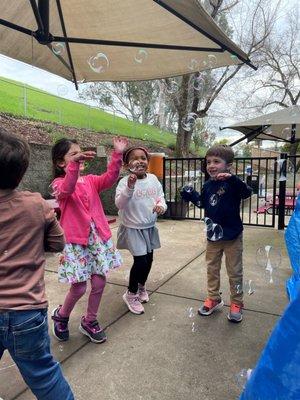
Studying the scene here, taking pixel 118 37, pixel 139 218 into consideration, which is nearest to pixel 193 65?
pixel 118 37

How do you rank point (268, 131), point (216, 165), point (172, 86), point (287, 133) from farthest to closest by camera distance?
point (172, 86) → point (268, 131) → point (287, 133) → point (216, 165)

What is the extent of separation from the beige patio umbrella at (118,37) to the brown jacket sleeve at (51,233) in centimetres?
207

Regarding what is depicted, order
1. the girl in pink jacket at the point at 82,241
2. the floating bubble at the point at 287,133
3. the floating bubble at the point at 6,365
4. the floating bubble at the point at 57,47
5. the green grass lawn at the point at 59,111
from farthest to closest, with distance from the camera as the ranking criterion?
the green grass lawn at the point at 59,111, the floating bubble at the point at 287,133, the floating bubble at the point at 57,47, the girl in pink jacket at the point at 82,241, the floating bubble at the point at 6,365

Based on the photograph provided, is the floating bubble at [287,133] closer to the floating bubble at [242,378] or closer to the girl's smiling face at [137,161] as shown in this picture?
the girl's smiling face at [137,161]

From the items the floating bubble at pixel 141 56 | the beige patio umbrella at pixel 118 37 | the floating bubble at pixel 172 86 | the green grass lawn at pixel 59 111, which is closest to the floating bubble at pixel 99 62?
the beige patio umbrella at pixel 118 37

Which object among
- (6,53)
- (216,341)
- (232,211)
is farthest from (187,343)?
(6,53)

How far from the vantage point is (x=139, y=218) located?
3.15 metres

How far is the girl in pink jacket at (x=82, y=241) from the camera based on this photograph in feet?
8.48

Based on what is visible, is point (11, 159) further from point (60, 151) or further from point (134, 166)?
point (134, 166)

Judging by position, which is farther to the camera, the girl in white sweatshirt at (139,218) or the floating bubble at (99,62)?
the floating bubble at (99,62)

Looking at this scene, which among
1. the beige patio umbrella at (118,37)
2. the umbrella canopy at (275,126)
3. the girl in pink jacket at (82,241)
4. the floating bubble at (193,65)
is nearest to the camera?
the girl in pink jacket at (82,241)

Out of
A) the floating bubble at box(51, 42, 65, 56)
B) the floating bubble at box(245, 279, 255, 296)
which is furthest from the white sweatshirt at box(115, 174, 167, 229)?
the floating bubble at box(51, 42, 65, 56)

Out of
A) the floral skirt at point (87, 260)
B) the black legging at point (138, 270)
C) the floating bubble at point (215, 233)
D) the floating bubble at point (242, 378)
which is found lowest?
the floating bubble at point (242, 378)

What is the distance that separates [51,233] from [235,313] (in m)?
1.87
